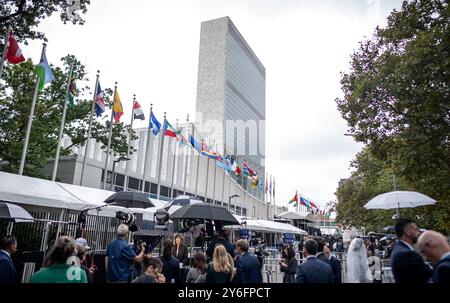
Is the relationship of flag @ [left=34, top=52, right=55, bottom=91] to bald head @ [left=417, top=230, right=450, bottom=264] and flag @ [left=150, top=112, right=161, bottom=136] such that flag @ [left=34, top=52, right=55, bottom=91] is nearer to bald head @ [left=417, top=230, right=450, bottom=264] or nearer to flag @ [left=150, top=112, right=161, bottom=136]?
flag @ [left=150, top=112, right=161, bottom=136]

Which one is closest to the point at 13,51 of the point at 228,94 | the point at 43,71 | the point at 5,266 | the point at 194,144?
the point at 43,71

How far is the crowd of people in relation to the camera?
119 inches

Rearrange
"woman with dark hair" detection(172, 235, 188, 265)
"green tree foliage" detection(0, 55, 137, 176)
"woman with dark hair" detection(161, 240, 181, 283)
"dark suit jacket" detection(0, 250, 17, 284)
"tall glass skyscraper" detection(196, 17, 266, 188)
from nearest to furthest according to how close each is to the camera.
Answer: "dark suit jacket" detection(0, 250, 17, 284) < "woman with dark hair" detection(161, 240, 181, 283) < "woman with dark hair" detection(172, 235, 188, 265) < "green tree foliage" detection(0, 55, 137, 176) < "tall glass skyscraper" detection(196, 17, 266, 188)

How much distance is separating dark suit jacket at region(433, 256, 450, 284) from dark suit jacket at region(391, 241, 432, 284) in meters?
0.58

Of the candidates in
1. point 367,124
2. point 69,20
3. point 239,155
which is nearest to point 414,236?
point 367,124

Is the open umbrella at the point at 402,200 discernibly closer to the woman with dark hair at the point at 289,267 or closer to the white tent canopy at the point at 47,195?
the woman with dark hair at the point at 289,267

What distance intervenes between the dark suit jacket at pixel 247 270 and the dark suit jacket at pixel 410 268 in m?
2.36

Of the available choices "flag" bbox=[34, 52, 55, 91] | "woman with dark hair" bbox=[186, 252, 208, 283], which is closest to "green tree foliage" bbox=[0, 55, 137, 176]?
"flag" bbox=[34, 52, 55, 91]

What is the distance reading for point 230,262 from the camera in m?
5.03

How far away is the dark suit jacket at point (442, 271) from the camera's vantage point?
8.77 feet

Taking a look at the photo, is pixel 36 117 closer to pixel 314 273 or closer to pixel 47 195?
pixel 47 195

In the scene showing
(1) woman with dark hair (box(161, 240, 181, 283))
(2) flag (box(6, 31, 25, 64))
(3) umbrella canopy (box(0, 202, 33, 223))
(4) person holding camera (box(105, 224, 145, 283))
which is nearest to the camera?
(1) woman with dark hair (box(161, 240, 181, 283))
